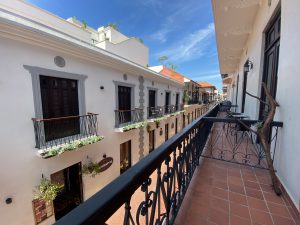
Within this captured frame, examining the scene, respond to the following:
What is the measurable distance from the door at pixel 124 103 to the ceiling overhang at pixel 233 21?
4199 mm

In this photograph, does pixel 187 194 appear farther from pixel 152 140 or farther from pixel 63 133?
pixel 152 140

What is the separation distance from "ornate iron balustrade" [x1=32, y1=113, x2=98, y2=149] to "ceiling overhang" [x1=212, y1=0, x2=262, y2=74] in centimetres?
467

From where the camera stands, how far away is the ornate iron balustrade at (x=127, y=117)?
6.16m

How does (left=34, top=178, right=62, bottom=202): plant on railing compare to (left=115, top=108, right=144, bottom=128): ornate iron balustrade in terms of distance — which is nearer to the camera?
(left=34, top=178, right=62, bottom=202): plant on railing

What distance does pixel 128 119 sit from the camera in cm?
714

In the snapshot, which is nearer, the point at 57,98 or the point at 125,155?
the point at 57,98

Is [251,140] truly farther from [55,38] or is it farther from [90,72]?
[55,38]

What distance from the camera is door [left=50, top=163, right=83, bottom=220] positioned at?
183 inches

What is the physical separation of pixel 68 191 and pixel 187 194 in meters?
4.81

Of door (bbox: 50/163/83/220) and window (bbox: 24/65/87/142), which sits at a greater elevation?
window (bbox: 24/65/87/142)

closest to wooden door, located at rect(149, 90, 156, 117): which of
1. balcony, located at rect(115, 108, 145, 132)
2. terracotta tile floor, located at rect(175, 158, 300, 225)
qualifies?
balcony, located at rect(115, 108, 145, 132)

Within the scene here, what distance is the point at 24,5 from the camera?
702cm

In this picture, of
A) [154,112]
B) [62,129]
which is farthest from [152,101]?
[62,129]

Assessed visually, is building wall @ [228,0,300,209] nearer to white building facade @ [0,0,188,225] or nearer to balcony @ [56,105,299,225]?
balcony @ [56,105,299,225]
